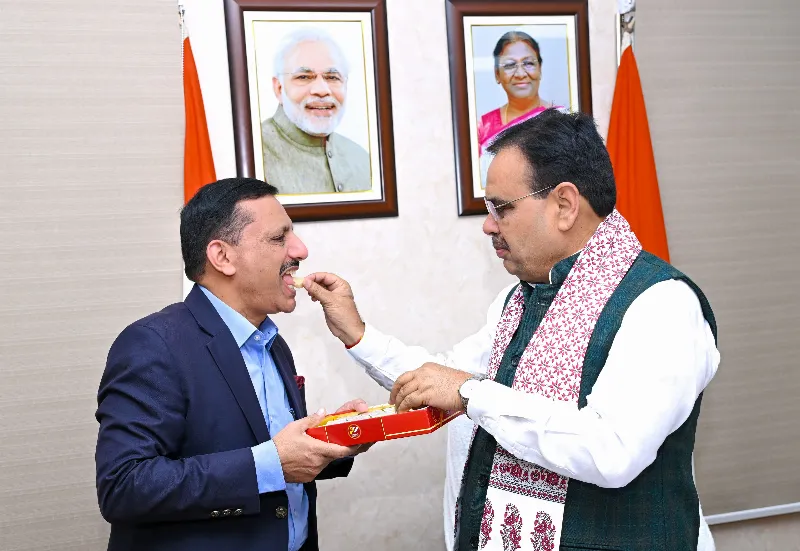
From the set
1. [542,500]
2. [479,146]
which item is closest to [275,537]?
[542,500]

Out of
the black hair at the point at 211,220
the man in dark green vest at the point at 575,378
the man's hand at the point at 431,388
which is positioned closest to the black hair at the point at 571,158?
the man in dark green vest at the point at 575,378

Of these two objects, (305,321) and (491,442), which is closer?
(491,442)

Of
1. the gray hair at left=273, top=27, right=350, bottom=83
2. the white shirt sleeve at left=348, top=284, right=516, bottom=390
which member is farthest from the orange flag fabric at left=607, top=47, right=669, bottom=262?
the white shirt sleeve at left=348, top=284, right=516, bottom=390

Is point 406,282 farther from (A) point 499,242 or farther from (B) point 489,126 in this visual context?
(A) point 499,242

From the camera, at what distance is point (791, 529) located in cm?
411

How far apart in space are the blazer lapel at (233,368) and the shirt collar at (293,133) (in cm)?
151

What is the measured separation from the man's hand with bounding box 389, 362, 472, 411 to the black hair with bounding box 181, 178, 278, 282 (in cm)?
62

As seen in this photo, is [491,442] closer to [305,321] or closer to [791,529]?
[305,321]

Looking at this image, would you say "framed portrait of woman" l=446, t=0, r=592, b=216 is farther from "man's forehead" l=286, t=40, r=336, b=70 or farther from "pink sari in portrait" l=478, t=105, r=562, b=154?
"man's forehead" l=286, t=40, r=336, b=70

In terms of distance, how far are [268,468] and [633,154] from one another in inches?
100

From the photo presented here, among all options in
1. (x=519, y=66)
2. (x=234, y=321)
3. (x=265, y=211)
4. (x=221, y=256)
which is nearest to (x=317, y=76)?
(x=519, y=66)

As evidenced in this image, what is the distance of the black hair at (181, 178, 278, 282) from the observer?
84.8 inches

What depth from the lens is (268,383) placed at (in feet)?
7.18

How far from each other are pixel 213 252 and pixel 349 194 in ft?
4.61
